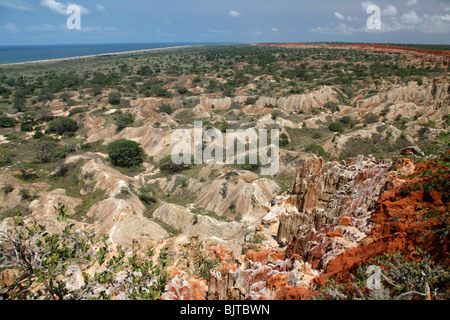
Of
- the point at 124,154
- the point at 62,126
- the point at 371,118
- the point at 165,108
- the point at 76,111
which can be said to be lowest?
the point at 124,154

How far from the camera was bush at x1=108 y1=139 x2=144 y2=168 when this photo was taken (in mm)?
35719

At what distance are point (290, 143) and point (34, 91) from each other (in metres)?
83.2

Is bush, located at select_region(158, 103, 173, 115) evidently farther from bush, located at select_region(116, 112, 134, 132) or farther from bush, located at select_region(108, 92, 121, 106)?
bush, located at select_region(108, 92, 121, 106)

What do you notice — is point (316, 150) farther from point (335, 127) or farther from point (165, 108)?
point (165, 108)

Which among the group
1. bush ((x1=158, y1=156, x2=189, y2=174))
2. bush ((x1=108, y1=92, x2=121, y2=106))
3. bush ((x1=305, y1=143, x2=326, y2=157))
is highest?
bush ((x1=108, y1=92, x2=121, y2=106))

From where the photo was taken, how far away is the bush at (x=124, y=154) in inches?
1406

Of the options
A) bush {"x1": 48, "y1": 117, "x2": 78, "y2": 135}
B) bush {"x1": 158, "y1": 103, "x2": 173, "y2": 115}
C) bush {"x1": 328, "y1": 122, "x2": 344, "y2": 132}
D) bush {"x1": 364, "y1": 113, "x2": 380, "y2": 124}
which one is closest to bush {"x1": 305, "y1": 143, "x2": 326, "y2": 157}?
bush {"x1": 328, "y1": 122, "x2": 344, "y2": 132}

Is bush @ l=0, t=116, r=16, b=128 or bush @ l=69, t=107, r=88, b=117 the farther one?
bush @ l=69, t=107, r=88, b=117

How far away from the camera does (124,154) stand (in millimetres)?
35938

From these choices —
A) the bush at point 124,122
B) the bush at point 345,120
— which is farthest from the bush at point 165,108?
the bush at point 345,120

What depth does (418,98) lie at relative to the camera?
2153 inches

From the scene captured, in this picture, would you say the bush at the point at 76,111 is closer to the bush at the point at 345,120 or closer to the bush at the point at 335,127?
the bush at the point at 335,127

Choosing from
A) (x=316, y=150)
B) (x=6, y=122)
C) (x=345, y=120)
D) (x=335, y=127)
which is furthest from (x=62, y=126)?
(x=345, y=120)

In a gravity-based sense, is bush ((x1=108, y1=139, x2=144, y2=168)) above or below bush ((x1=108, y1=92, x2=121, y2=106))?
below
